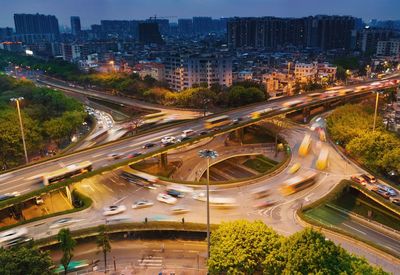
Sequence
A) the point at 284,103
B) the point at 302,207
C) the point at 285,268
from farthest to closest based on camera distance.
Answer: the point at 284,103 < the point at 302,207 < the point at 285,268

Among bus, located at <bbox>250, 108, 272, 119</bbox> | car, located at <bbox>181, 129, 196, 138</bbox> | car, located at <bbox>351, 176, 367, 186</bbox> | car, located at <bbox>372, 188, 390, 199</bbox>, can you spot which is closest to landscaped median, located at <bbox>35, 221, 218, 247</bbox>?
car, located at <bbox>181, 129, 196, 138</bbox>

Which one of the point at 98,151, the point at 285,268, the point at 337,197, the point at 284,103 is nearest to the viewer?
the point at 285,268

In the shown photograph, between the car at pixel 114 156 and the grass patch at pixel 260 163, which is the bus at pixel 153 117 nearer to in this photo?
the grass patch at pixel 260 163

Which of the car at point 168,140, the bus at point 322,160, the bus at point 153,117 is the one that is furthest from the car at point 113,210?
the bus at point 153,117

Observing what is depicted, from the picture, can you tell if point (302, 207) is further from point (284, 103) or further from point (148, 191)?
point (284, 103)

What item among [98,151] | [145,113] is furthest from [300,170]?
[145,113]
